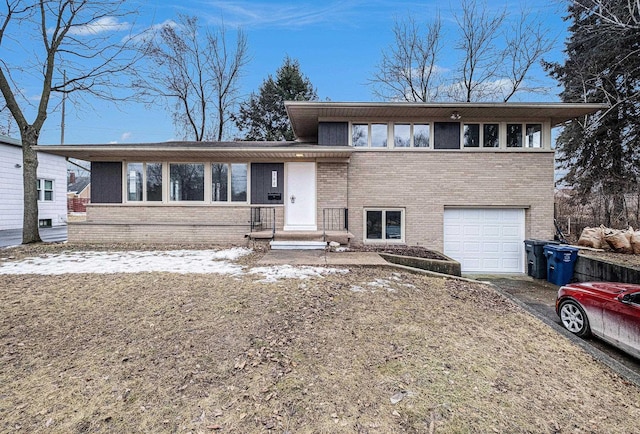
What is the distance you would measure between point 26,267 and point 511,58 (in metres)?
22.7

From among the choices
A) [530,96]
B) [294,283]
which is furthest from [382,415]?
[530,96]

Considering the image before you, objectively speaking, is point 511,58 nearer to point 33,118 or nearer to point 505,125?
point 505,125

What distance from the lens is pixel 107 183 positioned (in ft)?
35.1

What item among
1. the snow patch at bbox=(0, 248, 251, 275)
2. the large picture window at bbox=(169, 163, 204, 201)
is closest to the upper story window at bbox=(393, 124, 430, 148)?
the snow patch at bbox=(0, 248, 251, 275)

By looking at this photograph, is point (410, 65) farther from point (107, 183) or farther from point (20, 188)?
point (20, 188)

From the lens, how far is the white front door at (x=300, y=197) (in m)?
10.7

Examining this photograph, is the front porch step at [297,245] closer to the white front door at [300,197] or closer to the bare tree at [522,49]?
the white front door at [300,197]

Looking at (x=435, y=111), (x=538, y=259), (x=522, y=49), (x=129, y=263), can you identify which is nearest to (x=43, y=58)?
(x=129, y=263)

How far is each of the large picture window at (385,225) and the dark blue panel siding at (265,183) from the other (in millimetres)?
3110

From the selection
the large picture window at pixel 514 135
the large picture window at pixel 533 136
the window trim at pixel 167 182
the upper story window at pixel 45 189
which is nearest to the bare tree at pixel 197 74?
the upper story window at pixel 45 189

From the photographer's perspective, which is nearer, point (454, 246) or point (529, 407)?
point (529, 407)

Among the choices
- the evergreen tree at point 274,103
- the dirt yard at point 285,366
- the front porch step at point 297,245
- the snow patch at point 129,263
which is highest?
the evergreen tree at point 274,103

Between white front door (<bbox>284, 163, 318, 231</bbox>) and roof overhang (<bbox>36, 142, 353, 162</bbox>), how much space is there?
0.37m

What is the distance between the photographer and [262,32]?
2056cm
